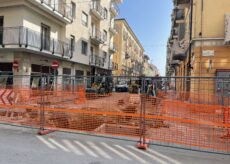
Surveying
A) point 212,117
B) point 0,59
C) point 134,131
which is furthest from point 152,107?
point 0,59

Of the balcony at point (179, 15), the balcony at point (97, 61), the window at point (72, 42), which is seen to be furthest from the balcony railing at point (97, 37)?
the balcony at point (179, 15)

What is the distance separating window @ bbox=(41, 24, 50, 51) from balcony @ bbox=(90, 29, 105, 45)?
325 inches

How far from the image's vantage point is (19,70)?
14.6 m

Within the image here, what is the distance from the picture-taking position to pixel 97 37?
2725 centimetres

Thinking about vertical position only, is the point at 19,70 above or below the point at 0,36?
below

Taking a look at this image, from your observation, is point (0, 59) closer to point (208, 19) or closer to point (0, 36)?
point (0, 36)

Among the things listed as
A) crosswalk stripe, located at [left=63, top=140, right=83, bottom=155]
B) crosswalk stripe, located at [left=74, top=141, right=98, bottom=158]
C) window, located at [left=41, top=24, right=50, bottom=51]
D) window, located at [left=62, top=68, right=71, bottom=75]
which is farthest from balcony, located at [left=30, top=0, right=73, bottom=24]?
crosswalk stripe, located at [left=74, top=141, right=98, bottom=158]

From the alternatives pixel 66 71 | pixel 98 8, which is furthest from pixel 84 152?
pixel 98 8

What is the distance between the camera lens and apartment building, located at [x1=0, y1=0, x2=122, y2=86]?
47.8 feet

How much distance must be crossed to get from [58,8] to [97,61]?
32.5 feet

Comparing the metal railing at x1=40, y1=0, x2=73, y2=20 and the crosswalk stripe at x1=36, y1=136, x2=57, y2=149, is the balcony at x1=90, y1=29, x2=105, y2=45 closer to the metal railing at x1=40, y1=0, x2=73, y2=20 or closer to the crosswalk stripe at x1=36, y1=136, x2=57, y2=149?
the metal railing at x1=40, y1=0, x2=73, y2=20

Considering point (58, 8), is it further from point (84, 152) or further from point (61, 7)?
point (84, 152)

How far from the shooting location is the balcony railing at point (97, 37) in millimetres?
26328

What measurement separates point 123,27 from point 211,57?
1351 inches
